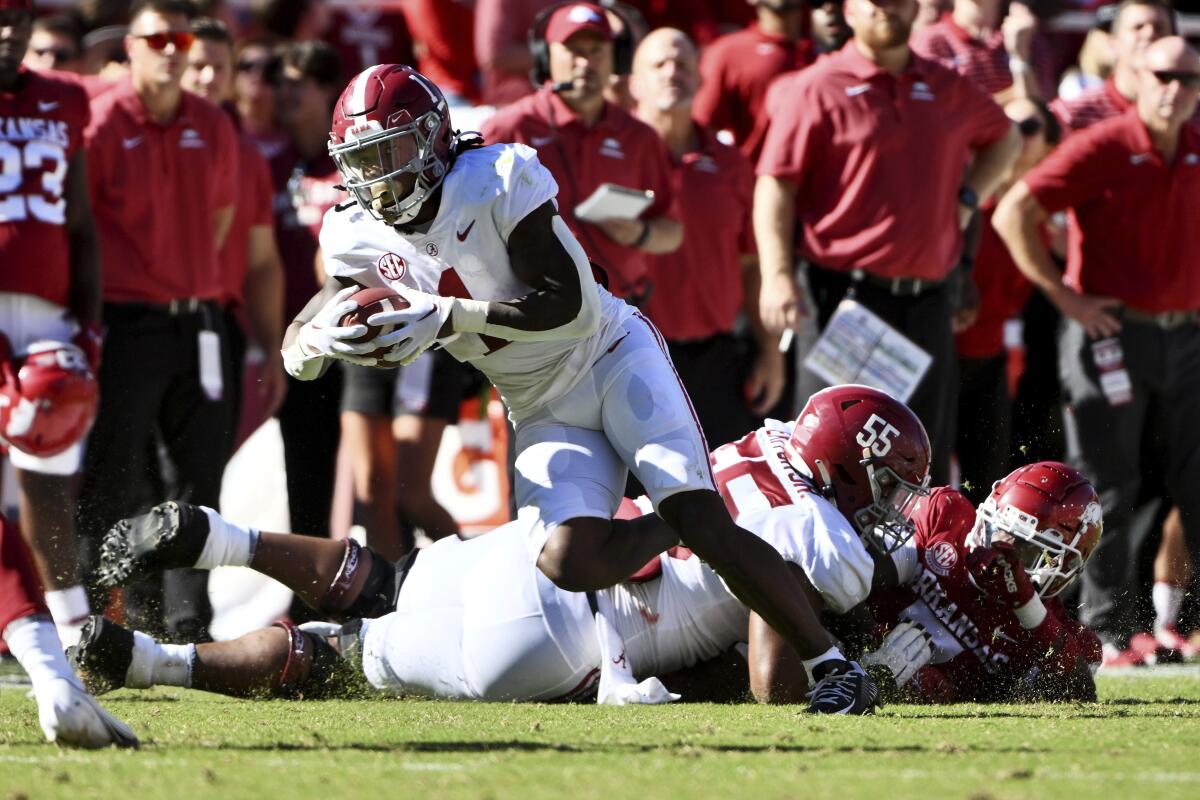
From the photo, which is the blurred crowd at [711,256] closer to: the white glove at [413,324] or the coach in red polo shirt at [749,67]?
the coach in red polo shirt at [749,67]

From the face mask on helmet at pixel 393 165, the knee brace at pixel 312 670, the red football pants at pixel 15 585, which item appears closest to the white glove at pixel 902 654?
the knee brace at pixel 312 670

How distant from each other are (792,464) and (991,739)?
52.3 inches

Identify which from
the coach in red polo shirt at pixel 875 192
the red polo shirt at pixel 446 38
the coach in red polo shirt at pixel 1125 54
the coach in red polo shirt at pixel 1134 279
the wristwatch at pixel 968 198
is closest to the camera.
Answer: the coach in red polo shirt at pixel 875 192

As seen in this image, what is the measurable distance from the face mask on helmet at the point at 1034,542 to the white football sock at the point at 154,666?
88.9 inches

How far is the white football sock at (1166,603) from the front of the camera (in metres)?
7.06

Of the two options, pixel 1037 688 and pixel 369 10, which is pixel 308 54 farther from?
pixel 1037 688

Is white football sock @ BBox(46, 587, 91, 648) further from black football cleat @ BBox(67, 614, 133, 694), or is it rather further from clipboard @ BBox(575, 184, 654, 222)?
clipboard @ BBox(575, 184, 654, 222)

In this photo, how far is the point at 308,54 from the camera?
8.15 m

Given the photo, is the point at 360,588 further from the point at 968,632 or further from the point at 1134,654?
the point at 1134,654

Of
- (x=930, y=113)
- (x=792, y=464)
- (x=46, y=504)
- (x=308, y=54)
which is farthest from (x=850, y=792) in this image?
(x=308, y=54)

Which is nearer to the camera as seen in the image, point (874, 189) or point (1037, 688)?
point (1037, 688)

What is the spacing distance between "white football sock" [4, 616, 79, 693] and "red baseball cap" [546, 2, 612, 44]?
3735 millimetres

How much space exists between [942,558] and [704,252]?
2520 millimetres

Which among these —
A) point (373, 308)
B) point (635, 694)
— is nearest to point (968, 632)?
point (635, 694)
